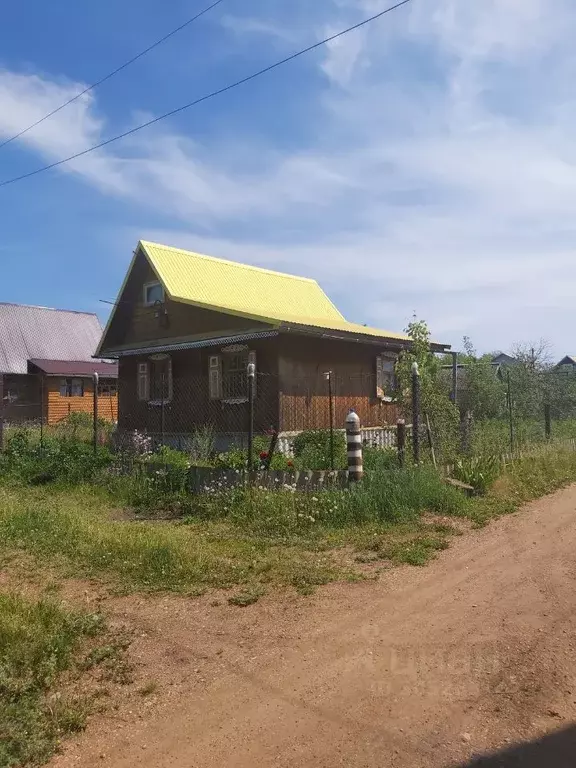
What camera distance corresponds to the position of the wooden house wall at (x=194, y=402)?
14656 mm

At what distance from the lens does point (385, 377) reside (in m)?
17.9

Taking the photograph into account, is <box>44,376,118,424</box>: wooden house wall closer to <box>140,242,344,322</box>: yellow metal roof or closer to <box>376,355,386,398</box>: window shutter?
<box>140,242,344,322</box>: yellow metal roof

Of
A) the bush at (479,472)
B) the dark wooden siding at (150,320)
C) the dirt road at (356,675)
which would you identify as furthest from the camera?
the dark wooden siding at (150,320)

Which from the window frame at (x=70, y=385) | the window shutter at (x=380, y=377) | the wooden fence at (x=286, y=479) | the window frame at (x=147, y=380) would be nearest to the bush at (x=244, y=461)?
the wooden fence at (x=286, y=479)

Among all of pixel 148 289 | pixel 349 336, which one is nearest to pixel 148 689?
pixel 349 336

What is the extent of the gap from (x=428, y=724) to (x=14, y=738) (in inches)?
78.8

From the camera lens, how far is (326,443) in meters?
12.4

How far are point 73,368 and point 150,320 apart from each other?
14.5 metres

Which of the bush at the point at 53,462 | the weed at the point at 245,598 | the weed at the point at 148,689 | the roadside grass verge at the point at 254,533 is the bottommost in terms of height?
the weed at the point at 148,689

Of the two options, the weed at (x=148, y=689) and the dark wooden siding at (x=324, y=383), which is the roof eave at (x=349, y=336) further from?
the weed at (x=148, y=689)

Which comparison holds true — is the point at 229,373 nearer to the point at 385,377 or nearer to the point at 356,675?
the point at 385,377

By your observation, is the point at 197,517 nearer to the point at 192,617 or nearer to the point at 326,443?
the point at 192,617

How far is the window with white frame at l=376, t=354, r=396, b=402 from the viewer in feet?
57.4

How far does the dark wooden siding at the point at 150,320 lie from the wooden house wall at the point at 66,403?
1038 cm
